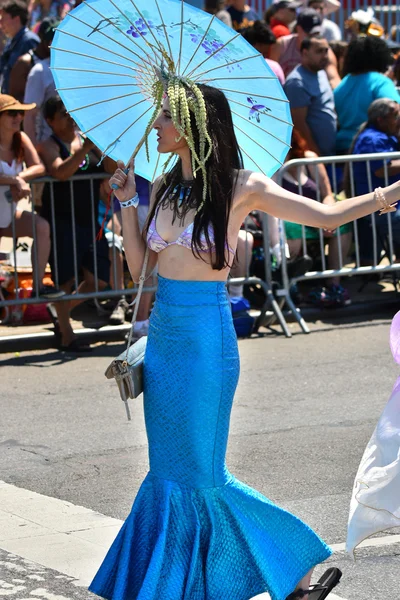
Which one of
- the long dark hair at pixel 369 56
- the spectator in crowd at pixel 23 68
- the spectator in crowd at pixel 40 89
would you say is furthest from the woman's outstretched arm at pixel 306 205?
the long dark hair at pixel 369 56

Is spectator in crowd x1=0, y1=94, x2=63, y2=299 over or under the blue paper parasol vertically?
under

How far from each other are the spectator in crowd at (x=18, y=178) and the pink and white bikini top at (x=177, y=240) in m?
4.81

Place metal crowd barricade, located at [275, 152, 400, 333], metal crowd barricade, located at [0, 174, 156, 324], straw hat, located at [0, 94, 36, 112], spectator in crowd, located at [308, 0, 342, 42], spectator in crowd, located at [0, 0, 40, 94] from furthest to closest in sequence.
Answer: spectator in crowd, located at [308, 0, 342, 42], spectator in crowd, located at [0, 0, 40, 94], metal crowd barricade, located at [275, 152, 400, 333], metal crowd barricade, located at [0, 174, 156, 324], straw hat, located at [0, 94, 36, 112]

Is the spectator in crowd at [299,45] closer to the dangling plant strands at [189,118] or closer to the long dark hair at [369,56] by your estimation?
the long dark hair at [369,56]

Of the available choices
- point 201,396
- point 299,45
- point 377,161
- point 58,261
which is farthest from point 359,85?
point 201,396

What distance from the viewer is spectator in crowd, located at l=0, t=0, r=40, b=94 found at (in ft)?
37.1

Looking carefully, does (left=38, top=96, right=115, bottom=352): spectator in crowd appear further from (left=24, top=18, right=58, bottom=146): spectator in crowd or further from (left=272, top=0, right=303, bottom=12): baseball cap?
(left=272, top=0, right=303, bottom=12): baseball cap

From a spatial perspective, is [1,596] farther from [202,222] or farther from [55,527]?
[202,222]

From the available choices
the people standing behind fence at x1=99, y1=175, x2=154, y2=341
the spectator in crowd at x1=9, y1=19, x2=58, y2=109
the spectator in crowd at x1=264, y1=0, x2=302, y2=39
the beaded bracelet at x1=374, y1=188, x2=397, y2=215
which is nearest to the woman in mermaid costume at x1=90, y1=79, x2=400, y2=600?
the beaded bracelet at x1=374, y1=188, x2=397, y2=215

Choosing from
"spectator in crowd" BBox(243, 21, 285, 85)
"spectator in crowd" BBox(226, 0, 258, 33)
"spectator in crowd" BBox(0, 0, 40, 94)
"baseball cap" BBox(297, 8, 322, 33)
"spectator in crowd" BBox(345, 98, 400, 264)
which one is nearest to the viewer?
"spectator in crowd" BBox(345, 98, 400, 264)

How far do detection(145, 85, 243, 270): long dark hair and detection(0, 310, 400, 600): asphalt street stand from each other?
4.57ft

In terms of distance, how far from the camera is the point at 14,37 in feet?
37.6

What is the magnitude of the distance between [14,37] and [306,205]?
8.11 metres

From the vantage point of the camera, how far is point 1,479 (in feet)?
19.4
